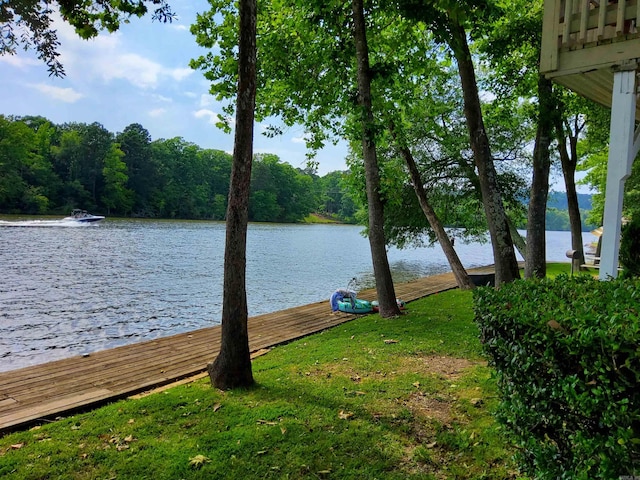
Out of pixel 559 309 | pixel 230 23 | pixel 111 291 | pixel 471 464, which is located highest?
pixel 230 23

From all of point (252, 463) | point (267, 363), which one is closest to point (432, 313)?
point (267, 363)

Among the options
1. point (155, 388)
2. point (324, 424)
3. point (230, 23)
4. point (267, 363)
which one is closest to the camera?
point (324, 424)

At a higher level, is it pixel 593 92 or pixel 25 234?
pixel 593 92

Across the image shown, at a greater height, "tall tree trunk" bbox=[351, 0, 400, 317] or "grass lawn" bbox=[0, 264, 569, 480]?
"tall tree trunk" bbox=[351, 0, 400, 317]

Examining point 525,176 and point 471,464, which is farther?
point 525,176

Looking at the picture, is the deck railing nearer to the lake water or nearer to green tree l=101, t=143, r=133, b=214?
the lake water

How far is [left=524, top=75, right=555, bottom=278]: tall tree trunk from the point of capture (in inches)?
311

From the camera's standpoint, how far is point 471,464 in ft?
9.44

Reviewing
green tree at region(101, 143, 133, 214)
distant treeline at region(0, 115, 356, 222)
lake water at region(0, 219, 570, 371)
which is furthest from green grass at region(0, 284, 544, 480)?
green tree at region(101, 143, 133, 214)

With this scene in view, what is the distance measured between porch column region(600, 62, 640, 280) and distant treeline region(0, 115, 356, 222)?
44.3m

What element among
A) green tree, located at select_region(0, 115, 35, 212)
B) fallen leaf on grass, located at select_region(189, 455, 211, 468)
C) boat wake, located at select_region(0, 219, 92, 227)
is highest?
green tree, located at select_region(0, 115, 35, 212)

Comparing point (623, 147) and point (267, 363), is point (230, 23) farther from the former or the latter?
point (623, 147)

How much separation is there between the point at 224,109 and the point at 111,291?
8035 millimetres

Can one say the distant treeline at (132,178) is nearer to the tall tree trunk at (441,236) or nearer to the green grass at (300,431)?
the tall tree trunk at (441,236)
